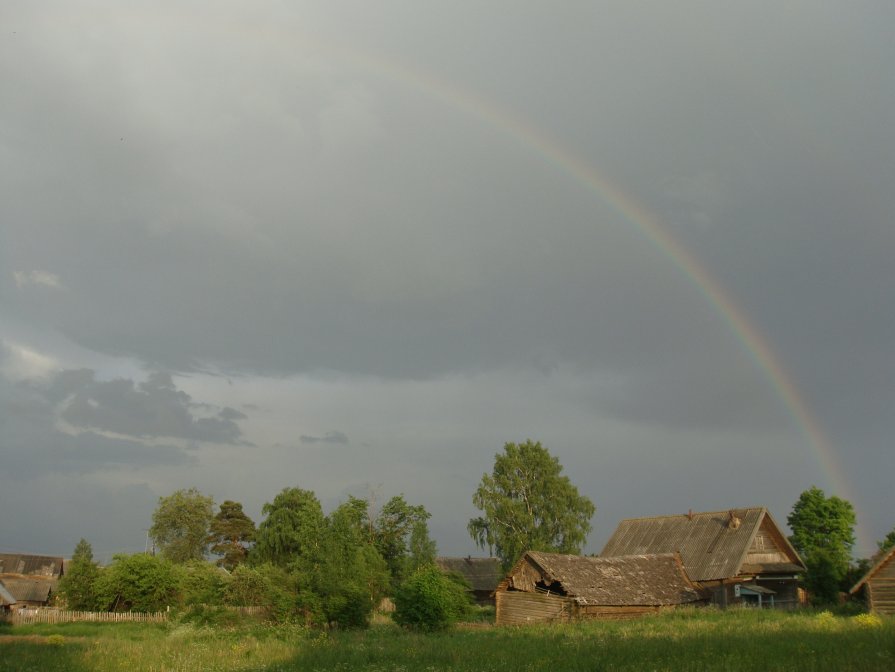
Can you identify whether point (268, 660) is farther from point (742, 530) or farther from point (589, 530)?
point (589, 530)

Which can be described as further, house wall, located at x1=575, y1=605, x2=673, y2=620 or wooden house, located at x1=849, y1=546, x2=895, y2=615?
house wall, located at x1=575, y1=605, x2=673, y2=620

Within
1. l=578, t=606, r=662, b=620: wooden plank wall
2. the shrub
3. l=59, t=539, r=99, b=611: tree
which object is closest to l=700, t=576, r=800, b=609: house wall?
l=578, t=606, r=662, b=620: wooden plank wall

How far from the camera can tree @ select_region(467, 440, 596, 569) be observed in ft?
185

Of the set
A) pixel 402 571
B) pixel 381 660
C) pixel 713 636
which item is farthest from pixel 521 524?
pixel 381 660

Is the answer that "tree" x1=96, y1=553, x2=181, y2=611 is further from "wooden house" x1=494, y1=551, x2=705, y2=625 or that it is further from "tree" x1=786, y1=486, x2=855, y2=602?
"tree" x1=786, y1=486, x2=855, y2=602

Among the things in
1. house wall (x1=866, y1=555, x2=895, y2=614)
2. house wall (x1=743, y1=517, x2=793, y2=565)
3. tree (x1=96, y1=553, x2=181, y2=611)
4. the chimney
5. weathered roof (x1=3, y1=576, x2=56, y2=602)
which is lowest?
weathered roof (x1=3, y1=576, x2=56, y2=602)

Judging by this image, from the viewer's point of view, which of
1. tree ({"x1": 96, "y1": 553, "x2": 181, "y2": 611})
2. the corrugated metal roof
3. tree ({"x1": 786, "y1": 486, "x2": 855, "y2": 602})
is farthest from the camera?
tree ({"x1": 786, "y1": 486, "x2": 855, "y2": 602})

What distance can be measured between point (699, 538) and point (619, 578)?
11.8m

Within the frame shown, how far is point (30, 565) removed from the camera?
91.8 metres

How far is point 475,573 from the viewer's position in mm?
76312

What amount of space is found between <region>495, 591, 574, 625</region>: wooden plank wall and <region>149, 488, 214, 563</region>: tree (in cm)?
5418

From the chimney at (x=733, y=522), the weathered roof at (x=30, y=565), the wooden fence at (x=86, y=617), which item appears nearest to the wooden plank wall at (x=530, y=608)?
the chimney at (x=733, y=522)

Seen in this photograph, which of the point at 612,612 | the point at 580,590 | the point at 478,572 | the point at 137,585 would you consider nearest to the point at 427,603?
the point at 580,590

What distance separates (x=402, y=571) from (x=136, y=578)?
73.8ft
